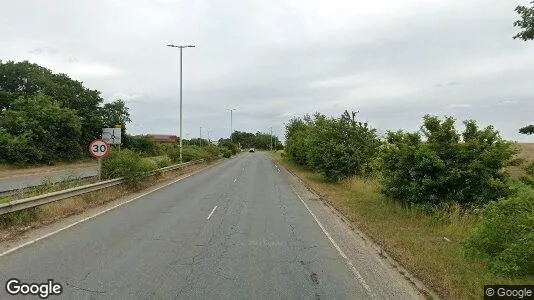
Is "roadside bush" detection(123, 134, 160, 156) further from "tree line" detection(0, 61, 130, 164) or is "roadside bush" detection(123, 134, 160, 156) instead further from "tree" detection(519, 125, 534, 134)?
"tree" detection(519, 125, 534, 134)

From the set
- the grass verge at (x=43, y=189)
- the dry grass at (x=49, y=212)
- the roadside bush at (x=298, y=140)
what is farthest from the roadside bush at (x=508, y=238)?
the roadside bush at (x=298, y=140)

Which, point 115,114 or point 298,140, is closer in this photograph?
point 298,140

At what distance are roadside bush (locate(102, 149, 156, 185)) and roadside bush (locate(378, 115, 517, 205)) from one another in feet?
40.7

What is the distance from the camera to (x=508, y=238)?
8.25m

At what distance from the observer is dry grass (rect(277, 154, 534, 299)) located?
768 centimetres

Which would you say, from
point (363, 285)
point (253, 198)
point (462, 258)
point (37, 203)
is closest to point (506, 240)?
point (462, 258)

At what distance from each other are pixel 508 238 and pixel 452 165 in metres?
7.27

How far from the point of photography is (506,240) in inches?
325

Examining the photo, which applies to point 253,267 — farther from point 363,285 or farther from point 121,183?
point 121,183

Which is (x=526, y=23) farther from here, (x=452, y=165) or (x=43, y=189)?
(x=43, y=189)

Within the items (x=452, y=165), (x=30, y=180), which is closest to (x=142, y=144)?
(x=30, y=180)

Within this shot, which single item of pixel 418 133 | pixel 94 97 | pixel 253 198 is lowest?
pixel 253 198

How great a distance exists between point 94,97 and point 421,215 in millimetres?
57060

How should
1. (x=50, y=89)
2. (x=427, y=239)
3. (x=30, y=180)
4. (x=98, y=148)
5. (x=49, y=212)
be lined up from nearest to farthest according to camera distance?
(x=427, y=239) < (x=49, y=212) < (x=98, y=148) < (x=30, y=180) < (x=50, y=89)
